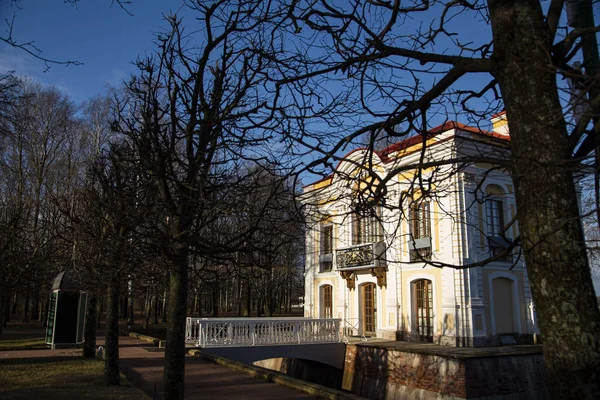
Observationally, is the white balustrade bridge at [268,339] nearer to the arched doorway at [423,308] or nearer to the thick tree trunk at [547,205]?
the arched doorway at [423,308]

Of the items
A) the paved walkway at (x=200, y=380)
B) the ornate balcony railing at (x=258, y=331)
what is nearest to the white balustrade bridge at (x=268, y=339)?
the ornate balcony railing at (x=258, y=331)

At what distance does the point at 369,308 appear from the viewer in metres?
22.2

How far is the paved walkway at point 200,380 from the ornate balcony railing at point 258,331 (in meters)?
1.14

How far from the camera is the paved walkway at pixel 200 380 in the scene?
1070 cm

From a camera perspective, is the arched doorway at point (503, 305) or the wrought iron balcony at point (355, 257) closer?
the arched doorway at point (503, 305)

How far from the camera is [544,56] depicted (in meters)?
3.20

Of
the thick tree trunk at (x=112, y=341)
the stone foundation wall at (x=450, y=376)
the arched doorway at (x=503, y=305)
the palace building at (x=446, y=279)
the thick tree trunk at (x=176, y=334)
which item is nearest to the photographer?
the thick tree trunk at (x=176, y=334)

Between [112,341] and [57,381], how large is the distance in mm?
1698

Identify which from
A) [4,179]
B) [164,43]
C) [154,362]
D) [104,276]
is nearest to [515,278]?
[154,362]

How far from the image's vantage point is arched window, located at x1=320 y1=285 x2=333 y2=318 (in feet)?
81.3

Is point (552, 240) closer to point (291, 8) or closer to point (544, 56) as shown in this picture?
point (544, 56)

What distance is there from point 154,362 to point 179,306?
10165 mm

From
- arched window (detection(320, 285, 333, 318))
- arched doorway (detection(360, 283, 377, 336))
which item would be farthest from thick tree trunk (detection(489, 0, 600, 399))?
arched window (detection(320, 285, 333, 318))

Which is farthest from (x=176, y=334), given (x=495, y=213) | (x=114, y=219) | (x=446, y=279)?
(x=495, y=213)
